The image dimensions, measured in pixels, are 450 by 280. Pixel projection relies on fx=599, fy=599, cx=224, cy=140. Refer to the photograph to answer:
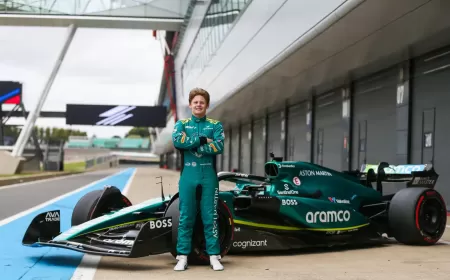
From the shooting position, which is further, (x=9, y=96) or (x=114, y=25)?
(x=9, y=96)

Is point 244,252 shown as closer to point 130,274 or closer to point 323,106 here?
point 130,274

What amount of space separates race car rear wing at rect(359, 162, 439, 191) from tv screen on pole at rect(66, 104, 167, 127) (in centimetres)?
4343

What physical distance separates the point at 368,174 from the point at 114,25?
3372 cm

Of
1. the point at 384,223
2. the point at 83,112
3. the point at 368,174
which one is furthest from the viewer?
the point at 83,112

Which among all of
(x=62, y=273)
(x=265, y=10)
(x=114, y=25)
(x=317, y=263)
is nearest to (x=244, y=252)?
(x=317, y=263)

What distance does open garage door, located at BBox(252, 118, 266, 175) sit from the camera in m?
29.0

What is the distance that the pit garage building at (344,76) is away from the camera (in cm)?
1092

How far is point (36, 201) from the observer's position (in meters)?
14.6

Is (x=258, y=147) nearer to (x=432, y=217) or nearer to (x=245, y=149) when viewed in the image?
(x=245, y=149)

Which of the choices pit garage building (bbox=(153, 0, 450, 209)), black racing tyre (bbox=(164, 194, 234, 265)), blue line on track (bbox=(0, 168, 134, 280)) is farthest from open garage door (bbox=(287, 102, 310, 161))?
black racing tyre (bbox=(164, 194, 234, 265))

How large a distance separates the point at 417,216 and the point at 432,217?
38 cm

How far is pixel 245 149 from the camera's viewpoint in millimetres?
34250

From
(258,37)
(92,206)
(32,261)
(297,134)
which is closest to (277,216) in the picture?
(92,206)

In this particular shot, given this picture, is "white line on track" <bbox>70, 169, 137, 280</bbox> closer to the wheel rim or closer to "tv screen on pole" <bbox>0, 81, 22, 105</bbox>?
the wheel rim
